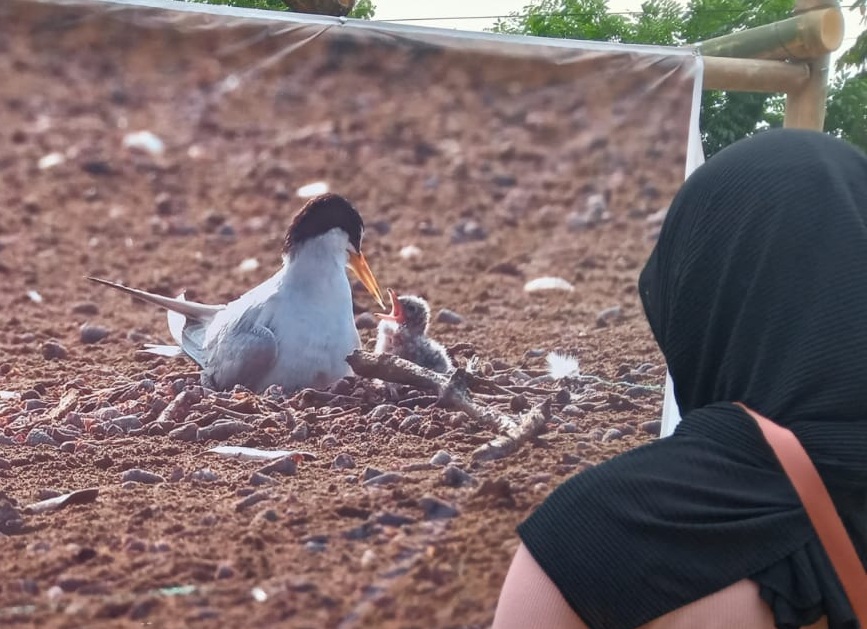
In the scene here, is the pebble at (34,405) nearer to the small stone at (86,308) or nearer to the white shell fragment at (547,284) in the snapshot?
the small stone at (86,308)

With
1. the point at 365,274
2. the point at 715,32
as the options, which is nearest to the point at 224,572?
the point at 365,274

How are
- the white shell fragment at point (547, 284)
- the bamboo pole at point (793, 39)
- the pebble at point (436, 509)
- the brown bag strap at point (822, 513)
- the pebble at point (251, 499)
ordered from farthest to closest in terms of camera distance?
the bamboo pole at point (793, 39) < the white shell fragment at point (547, 284) < the pebble at point (436, 509) < the pebble at point (251, 499) < the brown bag strap at point (822, 513)

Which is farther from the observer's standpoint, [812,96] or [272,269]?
[812,96]

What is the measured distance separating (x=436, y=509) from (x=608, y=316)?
60 cm

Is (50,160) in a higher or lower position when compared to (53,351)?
higher

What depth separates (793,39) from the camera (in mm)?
2074

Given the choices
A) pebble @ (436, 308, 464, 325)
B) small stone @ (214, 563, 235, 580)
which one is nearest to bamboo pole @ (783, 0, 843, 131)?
pebble @ (436, 308, 464, 325)

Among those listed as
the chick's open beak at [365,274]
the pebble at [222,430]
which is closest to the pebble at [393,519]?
the pebble at [222,430]

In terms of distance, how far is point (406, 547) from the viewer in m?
1.78

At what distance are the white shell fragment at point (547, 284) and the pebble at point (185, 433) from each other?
0.76 metres

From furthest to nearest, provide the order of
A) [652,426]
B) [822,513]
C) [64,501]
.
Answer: [652,426] → [64,501] → [822,513]

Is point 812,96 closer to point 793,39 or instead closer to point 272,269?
point 793,39

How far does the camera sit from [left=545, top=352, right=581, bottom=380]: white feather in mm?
1963

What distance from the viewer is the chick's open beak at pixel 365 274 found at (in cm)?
184
